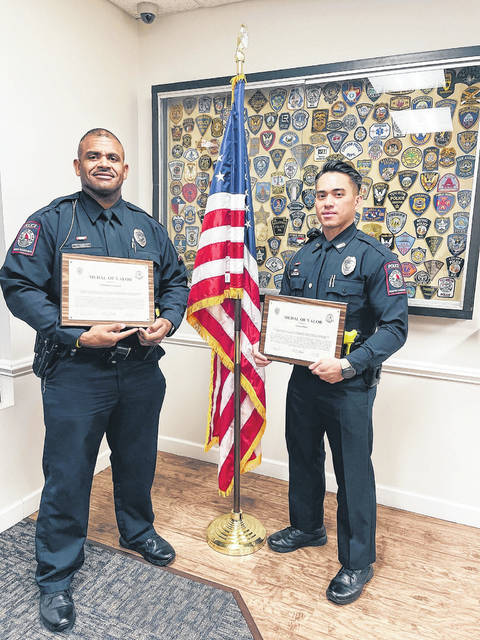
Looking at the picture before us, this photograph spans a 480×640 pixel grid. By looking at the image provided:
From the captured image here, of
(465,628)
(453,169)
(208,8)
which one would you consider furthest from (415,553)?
(208,8)

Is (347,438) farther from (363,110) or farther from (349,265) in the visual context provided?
(363,110)

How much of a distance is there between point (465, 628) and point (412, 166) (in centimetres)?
Answer: 189

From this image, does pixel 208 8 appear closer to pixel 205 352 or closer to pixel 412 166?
pixel 412 166

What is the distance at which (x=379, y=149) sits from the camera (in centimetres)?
229

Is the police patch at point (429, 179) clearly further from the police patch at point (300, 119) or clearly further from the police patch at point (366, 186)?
the police patch at point (300, 119)

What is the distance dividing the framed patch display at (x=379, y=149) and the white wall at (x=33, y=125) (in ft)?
1.44

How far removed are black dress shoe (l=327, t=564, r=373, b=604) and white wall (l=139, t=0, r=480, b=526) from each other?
2.34 feet

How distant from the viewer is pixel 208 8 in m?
2.58

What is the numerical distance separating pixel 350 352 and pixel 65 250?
110 centimetres

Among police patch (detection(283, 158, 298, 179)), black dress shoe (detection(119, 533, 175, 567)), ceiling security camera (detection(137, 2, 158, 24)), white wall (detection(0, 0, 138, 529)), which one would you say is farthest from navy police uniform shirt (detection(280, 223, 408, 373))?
ceiling security camera (detection(137, 2, 158, 24))

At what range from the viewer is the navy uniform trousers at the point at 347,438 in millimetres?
1801

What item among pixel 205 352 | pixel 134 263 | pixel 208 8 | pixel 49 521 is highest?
pixel 208 8

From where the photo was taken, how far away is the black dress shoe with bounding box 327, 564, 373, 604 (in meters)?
1.80

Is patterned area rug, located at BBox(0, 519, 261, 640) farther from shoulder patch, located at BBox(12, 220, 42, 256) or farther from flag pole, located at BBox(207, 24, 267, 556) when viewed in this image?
shoulder patch, located at BBox(12, 220, 42, 256)
